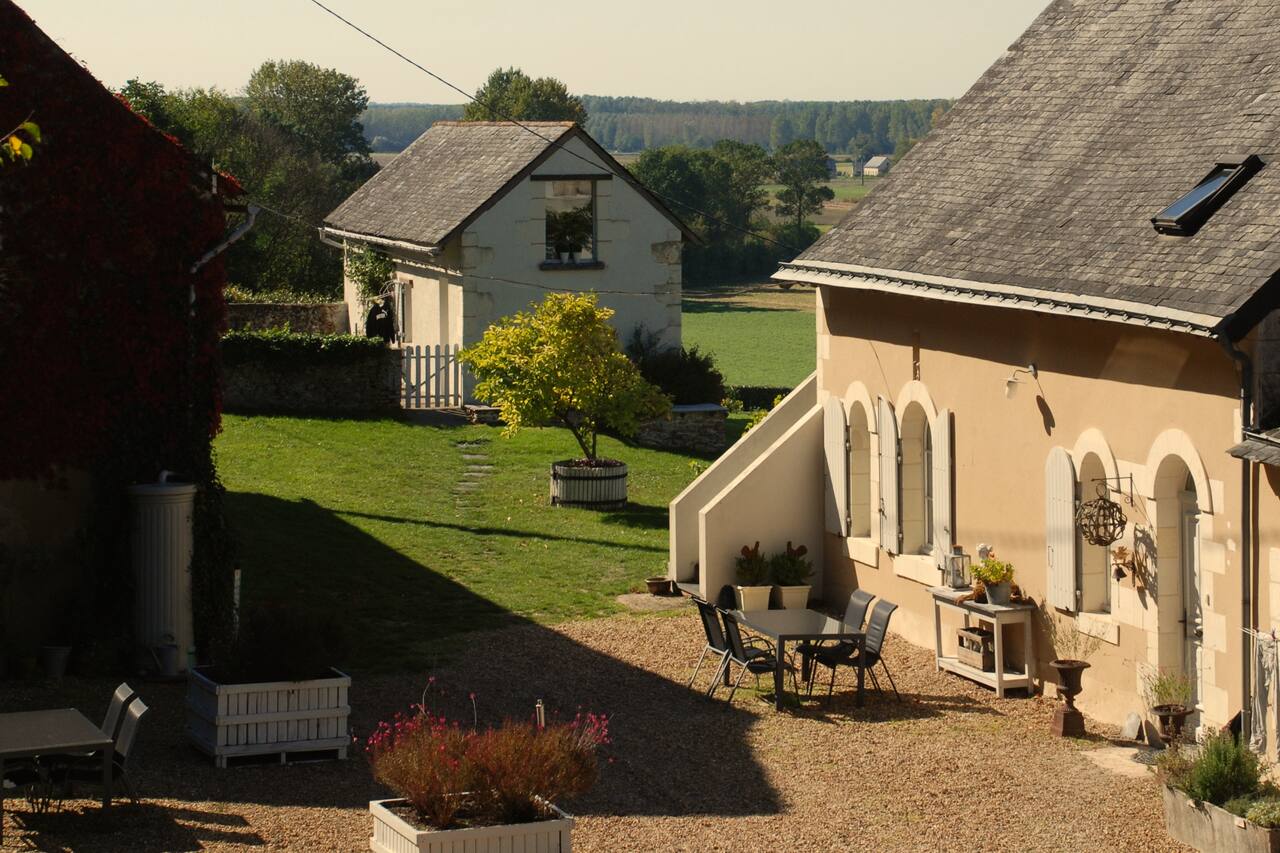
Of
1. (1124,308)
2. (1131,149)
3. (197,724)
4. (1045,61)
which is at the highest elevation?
(1045,61)

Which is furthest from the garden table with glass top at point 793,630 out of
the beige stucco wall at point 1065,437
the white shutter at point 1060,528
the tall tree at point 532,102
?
the tall tree at point 532,102

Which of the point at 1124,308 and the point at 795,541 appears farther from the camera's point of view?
the point at 795,541

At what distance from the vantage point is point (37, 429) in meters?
15.5

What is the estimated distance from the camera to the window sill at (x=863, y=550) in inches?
733

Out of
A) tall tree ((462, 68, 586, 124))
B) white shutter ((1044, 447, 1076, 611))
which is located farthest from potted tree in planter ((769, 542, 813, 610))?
tall tree ((462, 68, 586, 124))

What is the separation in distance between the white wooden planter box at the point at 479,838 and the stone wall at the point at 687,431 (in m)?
21.1

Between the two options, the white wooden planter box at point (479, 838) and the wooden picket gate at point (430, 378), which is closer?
the white wooden planter box at point (479, 838)

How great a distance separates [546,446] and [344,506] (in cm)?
626

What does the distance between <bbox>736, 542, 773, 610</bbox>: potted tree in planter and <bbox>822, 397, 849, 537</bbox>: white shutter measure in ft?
2.90

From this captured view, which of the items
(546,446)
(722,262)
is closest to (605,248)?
(546,446)

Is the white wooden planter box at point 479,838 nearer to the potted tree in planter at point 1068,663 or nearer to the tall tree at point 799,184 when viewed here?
the potted tree in planter at point 1068,663

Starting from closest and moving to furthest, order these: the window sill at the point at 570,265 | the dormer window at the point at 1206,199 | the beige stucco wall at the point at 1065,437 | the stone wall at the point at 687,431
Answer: the beige stucco wall at the point at 1065,437
the dormer window at the point at 1206,199
the stone wall at the point at 687,431
the window sill at the point at 570,265

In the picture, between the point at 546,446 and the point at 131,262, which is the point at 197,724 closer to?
the point at 131,262

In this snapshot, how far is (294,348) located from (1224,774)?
74.2 ft
